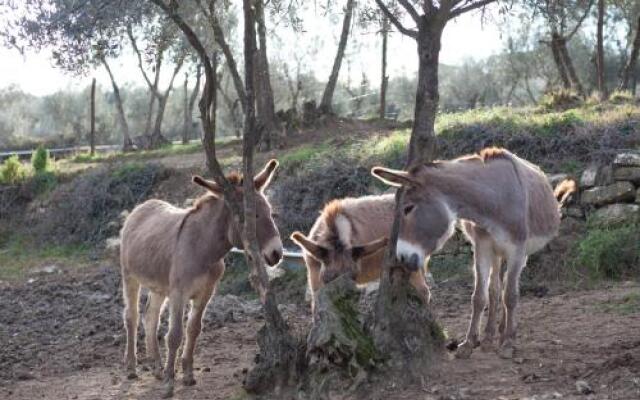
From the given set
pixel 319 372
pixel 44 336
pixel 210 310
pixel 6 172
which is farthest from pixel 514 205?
pixel 6 172

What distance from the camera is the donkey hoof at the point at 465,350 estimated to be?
6.72m

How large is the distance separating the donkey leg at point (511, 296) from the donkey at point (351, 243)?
2.24 feet

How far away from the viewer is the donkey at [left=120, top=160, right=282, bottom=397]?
279 inches

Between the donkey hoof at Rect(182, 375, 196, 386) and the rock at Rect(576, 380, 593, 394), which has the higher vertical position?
the rock at Rect(576, 380, 593, 394)

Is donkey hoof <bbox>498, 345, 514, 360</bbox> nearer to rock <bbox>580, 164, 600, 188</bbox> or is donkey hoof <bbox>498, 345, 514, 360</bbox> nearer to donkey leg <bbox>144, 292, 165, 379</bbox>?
donkey leg <bbox>144, 292, 165, 379</bbox>

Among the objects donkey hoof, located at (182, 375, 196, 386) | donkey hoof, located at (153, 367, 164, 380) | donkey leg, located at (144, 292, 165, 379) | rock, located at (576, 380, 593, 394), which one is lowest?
donkey hoof, located at (153, 367, 164, 380)

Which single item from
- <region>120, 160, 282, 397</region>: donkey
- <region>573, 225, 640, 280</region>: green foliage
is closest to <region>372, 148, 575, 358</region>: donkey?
<region>120, 160, 282, 397</region>: donkey

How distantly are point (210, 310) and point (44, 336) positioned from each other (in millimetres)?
2001

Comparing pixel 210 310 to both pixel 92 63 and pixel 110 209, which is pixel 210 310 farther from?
pixel 110 209

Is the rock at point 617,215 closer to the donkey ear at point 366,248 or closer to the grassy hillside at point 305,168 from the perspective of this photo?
the grassy hillside at point 305,168

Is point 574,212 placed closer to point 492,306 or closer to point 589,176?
point 589,176

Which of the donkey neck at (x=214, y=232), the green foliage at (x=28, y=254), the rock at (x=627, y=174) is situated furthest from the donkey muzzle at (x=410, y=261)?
the green foliage at (x=28, y=254)

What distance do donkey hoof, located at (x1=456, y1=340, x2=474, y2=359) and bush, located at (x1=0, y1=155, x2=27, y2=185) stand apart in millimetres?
15904

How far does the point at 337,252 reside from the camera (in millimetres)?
6980
